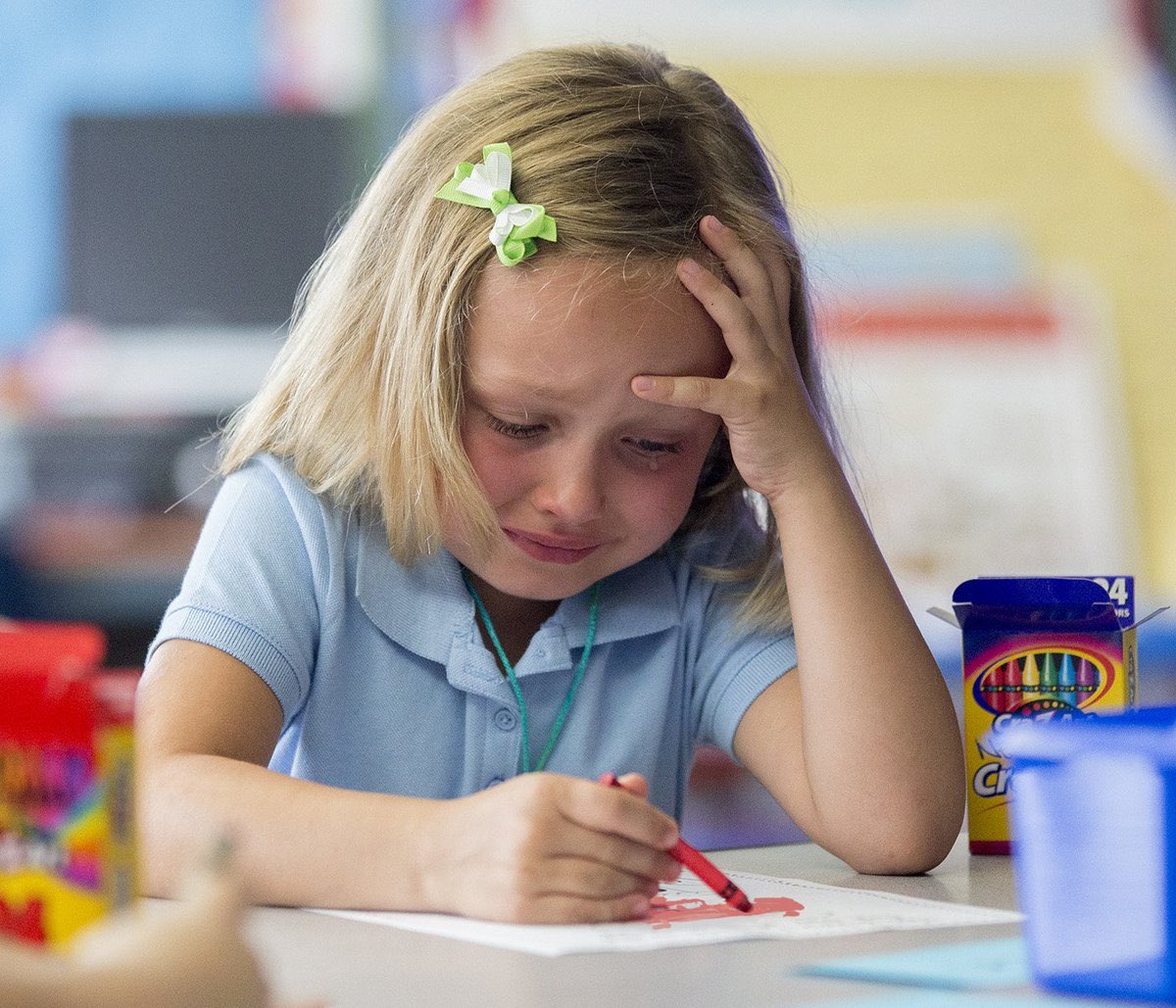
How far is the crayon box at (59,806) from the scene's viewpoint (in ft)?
1.82

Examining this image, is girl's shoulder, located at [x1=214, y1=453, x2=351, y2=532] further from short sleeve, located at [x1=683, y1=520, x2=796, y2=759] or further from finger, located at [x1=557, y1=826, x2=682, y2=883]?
finger, located at [x1=557, y1=826, x2=682, y2=883]

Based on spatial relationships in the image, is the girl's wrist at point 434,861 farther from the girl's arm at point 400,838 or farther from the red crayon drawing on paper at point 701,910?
the red crayon drawing on paper at point 701,910

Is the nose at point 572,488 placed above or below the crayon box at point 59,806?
above

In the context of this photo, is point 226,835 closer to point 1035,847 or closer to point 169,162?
point 1035,847

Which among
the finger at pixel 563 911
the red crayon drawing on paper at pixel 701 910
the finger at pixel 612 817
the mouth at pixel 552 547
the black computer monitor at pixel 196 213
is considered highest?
the black computer monitor at pixel 196 213

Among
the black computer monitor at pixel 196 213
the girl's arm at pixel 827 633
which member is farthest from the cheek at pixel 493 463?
the black computer monitor at pixel 196 213

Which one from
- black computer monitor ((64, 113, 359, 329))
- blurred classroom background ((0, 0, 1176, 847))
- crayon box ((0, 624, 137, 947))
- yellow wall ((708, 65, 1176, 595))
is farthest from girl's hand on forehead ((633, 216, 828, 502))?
yellow wall ((708, 65, 1176, 595))

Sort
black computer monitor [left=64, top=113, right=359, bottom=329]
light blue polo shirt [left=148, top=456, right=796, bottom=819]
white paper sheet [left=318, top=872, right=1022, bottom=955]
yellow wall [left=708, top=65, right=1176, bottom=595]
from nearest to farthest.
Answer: white paper sheet [left=318, top=872, right=1022, bottom=955] → light blue polo shirt [left=148, top=456, right=796, bottom=819] → black computer monitor [left=64, top=113, right=359, bottom=329] → yellow wall [left=708, top=65, right=1176, bottom=595]

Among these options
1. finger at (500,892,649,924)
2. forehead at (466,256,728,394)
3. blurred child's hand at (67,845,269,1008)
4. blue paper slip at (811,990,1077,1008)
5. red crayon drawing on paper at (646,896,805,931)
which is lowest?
red crayon drawing on paper at (646,896,805,931)

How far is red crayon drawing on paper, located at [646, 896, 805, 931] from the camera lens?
791 mm

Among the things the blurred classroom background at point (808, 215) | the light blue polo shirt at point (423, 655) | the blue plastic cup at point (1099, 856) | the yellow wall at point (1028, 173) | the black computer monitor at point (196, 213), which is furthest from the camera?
the yellow wall at point (1028, 173)

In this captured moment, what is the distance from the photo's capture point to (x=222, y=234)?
339cm

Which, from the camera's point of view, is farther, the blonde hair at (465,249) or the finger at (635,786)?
the blonde hair at (465,249)

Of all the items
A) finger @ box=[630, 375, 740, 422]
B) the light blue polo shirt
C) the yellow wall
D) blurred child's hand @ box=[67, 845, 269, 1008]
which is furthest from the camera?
the yellow wall
